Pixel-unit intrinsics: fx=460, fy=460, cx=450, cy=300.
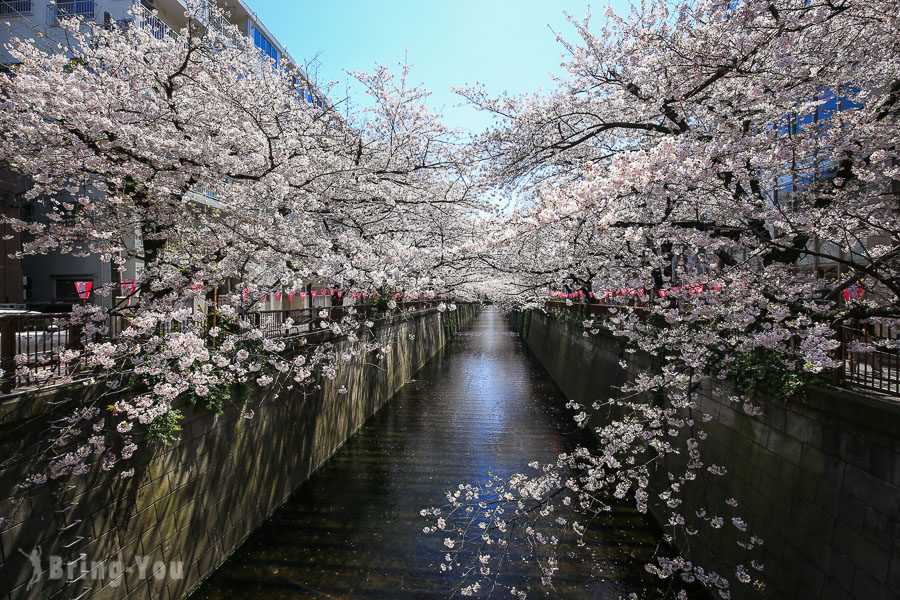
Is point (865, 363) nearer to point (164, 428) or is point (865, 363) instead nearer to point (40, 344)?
point (164, 428)

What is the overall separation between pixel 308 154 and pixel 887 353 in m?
8.58

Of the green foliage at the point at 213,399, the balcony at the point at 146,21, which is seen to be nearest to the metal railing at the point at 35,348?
the green foliage at the point at 213,399

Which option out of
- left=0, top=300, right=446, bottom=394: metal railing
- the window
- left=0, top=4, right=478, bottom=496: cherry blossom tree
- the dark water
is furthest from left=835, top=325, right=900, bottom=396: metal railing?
the window

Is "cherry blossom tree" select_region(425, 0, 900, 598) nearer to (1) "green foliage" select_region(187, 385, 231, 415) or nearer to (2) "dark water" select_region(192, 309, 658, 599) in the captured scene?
(2) "dark water" select_region(192, 309, 658, 599)

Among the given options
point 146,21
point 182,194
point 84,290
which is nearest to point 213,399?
point 182,194

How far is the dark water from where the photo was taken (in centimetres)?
780

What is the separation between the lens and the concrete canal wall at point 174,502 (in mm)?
4586

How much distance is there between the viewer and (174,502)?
6793mm

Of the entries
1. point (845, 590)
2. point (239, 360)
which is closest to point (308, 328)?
point (239, 360)

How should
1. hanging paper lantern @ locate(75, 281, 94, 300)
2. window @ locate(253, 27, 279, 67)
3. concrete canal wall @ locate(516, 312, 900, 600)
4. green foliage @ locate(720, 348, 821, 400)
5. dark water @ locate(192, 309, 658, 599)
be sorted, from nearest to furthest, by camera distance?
concrete canal wall @ locate(516, 312, 900, 600)
green foliage @ locate(720, 348, 821, 400)
hanging paper lantern @ locate(75, 281, 94, 300)
dark water @ locate(192, 309, 658, 599)
window @ locate(253, 27, 279, 67)

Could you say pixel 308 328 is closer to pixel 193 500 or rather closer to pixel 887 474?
pixel 193 500

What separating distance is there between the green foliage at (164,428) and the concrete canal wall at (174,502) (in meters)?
0.28

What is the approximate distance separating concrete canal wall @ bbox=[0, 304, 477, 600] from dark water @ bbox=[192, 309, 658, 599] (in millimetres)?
608

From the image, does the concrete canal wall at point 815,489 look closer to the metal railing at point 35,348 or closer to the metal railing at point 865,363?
the metal railing at point 865,363
